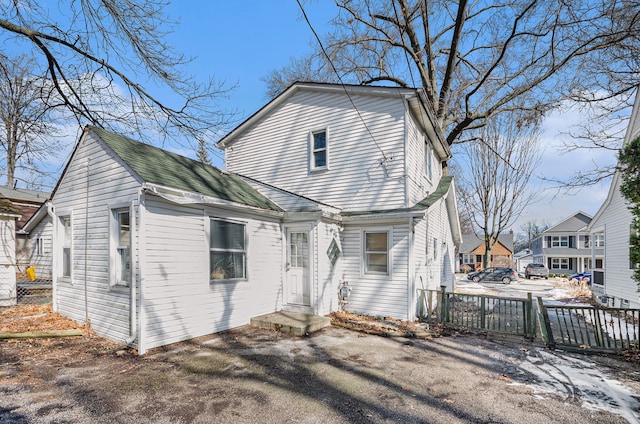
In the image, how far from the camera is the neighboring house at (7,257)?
10.0 metres

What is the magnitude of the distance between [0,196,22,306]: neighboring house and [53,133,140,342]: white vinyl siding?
3901mm

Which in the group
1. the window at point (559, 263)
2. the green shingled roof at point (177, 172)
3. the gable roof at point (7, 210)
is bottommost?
the window at point (559, 263)

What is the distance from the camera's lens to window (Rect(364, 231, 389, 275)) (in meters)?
8.96

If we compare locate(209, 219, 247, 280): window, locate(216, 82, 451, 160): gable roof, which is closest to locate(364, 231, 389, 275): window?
locate(209, 219, 247, 280): window

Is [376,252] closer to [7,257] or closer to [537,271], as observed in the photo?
[7,257]

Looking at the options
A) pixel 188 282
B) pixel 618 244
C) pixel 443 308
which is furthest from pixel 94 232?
pixel 618 244

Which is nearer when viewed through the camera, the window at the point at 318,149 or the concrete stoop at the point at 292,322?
the concrete stoop at the point at 292,322

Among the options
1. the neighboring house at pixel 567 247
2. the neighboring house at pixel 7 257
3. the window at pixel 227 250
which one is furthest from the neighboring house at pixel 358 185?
the neighboring house at pixel 567 247

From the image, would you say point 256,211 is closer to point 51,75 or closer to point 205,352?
point 205,352

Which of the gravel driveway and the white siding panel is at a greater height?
the white siding panel

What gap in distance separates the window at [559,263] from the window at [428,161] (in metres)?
39.2

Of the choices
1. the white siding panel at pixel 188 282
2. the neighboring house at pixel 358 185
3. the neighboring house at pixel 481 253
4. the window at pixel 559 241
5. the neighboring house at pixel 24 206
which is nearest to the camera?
the white siding panel at pixel 188 282

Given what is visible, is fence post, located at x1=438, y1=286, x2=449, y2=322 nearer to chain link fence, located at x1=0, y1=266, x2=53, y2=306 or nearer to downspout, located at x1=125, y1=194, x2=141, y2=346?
downspout, located at x1=125, y1=194, x2=141, y2=346

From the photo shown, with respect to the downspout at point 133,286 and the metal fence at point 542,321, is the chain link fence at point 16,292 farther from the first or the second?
the metal fence at point 542,321
